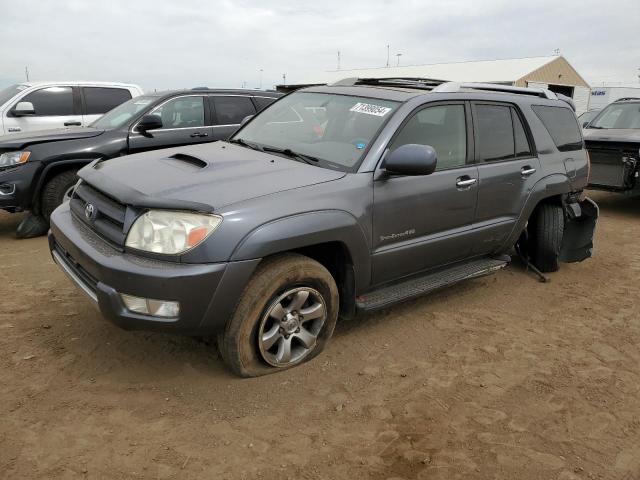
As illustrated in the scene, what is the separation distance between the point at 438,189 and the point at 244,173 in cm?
140

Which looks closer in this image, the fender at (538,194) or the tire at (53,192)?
the fender at (538,194)

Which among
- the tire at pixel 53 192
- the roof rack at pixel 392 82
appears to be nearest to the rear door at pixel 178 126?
the tire at pixel 53 192

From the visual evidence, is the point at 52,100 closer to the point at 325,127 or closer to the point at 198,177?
the point at 325,127

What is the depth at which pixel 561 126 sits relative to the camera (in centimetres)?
496

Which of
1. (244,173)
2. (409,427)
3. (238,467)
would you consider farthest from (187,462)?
(244,173)

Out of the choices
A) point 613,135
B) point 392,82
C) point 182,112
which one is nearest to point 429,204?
point 392,82

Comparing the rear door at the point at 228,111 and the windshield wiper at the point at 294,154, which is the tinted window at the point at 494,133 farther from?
the rear door at the point at 228,111

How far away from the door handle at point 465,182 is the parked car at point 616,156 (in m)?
5.28

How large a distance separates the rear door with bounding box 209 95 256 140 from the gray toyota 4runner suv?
9.04 ft

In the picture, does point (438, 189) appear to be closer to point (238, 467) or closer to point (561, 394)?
point (561, 394)

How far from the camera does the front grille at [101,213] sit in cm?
288

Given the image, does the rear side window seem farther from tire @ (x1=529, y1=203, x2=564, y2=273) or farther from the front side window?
the front side window

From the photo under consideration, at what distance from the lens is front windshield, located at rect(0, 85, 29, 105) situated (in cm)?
795

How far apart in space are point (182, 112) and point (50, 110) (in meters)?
2.62
